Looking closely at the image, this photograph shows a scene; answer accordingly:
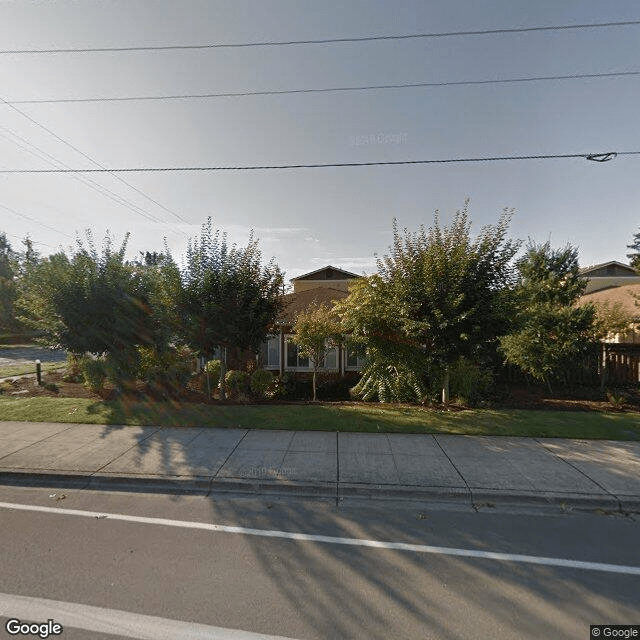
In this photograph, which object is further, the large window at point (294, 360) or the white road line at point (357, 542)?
the large window at point (294, 360)

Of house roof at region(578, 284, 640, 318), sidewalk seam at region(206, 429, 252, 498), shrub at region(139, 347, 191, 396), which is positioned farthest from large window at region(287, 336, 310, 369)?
house roof at region(578, 284, 640, 318)

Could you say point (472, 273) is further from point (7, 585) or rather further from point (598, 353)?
point (7, 585)

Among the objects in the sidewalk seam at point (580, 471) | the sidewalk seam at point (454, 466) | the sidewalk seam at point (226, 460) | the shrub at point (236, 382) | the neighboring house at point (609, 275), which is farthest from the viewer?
the neighboring house at point (609, 275)

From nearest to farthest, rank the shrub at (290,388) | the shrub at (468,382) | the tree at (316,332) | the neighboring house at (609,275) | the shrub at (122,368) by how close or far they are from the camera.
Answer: the shrub at (468,382), the shrub at (122,368), the tree at (316,332), the shrub at (290,388), the neighboring house at (609,275)

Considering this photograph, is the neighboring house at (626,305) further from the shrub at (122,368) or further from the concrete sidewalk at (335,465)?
the shrub at (122,368)

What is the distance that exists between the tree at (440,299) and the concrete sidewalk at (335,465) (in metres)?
2.44

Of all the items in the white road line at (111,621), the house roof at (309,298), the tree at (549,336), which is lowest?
the white road line at (111,621)

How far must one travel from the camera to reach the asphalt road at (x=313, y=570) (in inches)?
95.6

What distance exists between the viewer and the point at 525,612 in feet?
8.23

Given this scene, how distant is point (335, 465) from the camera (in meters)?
4.96

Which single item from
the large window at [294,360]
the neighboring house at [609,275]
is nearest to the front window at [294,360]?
the large window at [294,360]

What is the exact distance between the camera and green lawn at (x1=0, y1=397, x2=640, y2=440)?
6.46 m

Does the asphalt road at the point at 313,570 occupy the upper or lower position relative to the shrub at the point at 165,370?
lower

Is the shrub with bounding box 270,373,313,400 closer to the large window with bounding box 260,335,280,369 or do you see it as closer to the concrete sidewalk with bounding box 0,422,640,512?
the large window with bounding box 260,335,280,369
